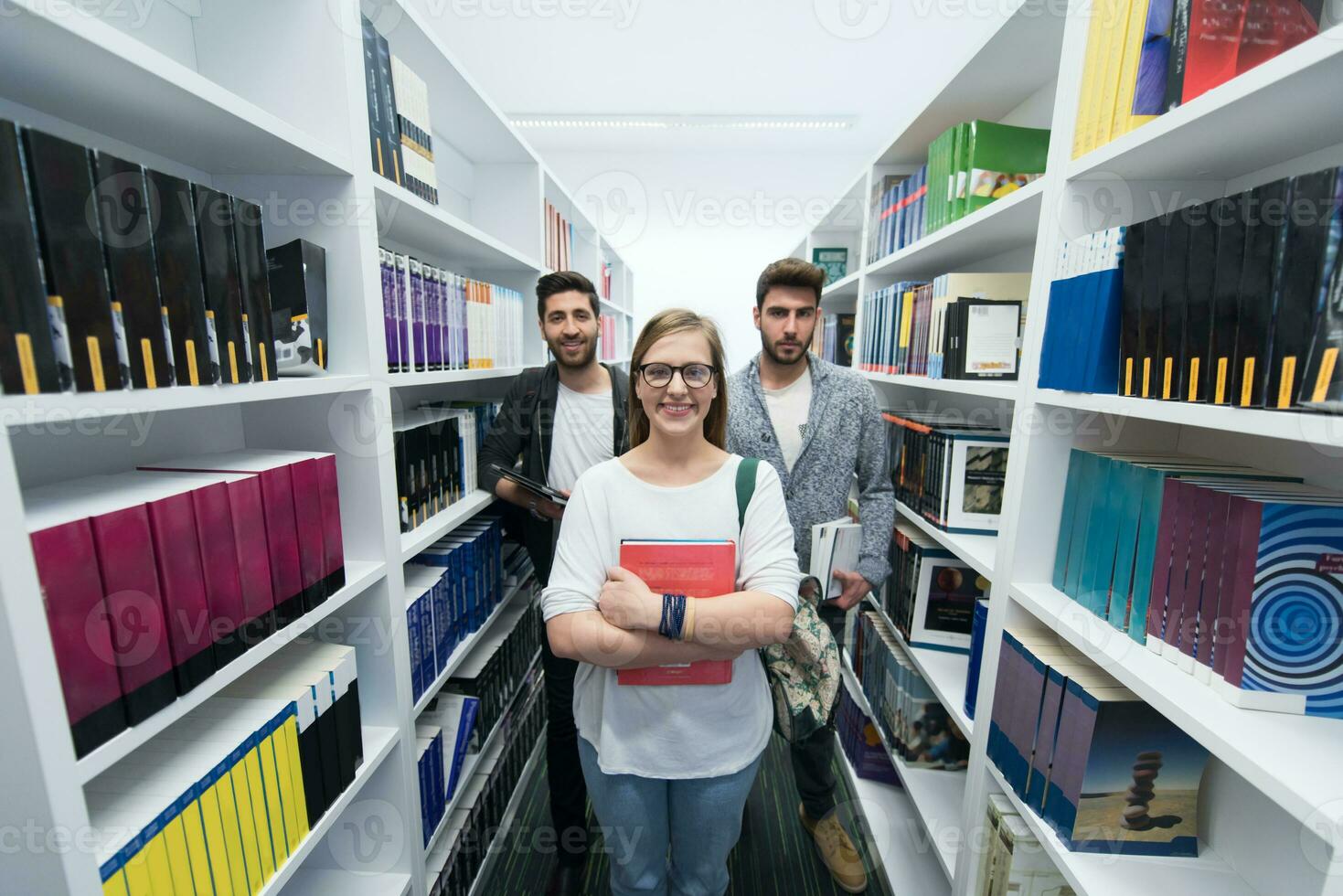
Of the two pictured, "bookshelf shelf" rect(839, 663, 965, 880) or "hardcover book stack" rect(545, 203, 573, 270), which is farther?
"hardcover book stack" rect(545, 203, 573, 270)

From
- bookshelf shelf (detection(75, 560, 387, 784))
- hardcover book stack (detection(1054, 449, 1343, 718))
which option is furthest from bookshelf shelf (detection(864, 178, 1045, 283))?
bookshelf shelf (detection(75, 560, 387, 784))

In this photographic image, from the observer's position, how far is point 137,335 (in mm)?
621

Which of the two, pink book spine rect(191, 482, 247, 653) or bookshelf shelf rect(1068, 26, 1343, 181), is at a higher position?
bookshelf shelf rect(1068, 26, 1343, 181)

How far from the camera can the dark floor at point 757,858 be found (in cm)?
163

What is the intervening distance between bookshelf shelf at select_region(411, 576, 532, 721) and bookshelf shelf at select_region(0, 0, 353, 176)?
46.9 inches

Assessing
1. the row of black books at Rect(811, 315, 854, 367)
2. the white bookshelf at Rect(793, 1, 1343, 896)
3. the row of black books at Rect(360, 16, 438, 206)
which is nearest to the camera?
the white bookshelf at Rect(793, 1, 1343, 896)

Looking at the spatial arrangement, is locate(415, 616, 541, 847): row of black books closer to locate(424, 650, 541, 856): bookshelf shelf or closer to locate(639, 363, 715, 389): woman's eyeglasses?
locate(424, 650, 541, 856): bookshelf shelf

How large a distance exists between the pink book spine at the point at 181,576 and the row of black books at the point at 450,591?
0.55 metres

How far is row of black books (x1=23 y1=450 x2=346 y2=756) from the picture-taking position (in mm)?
551

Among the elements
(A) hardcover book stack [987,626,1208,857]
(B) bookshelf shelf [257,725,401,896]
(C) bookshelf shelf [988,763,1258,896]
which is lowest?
(C) bookshelf shelf [988,763,1258,896]

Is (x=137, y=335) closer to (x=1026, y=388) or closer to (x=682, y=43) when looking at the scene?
(x=1026, y=388)

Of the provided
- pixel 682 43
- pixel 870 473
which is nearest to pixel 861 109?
pixel 682 43

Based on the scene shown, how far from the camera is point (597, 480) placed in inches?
40.3

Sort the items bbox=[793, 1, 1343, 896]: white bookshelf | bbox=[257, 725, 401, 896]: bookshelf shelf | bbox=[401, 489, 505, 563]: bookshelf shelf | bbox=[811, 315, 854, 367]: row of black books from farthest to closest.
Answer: bbox=[811, 315, 854, 367]: row of black books, bbox=[401, 489, 505, 563]: bookshelf shelf, bbox=[257, 725, 401, 896]: bookshelf shelf, bbox=[793, 1, 1343, 896]: white bookshelf
